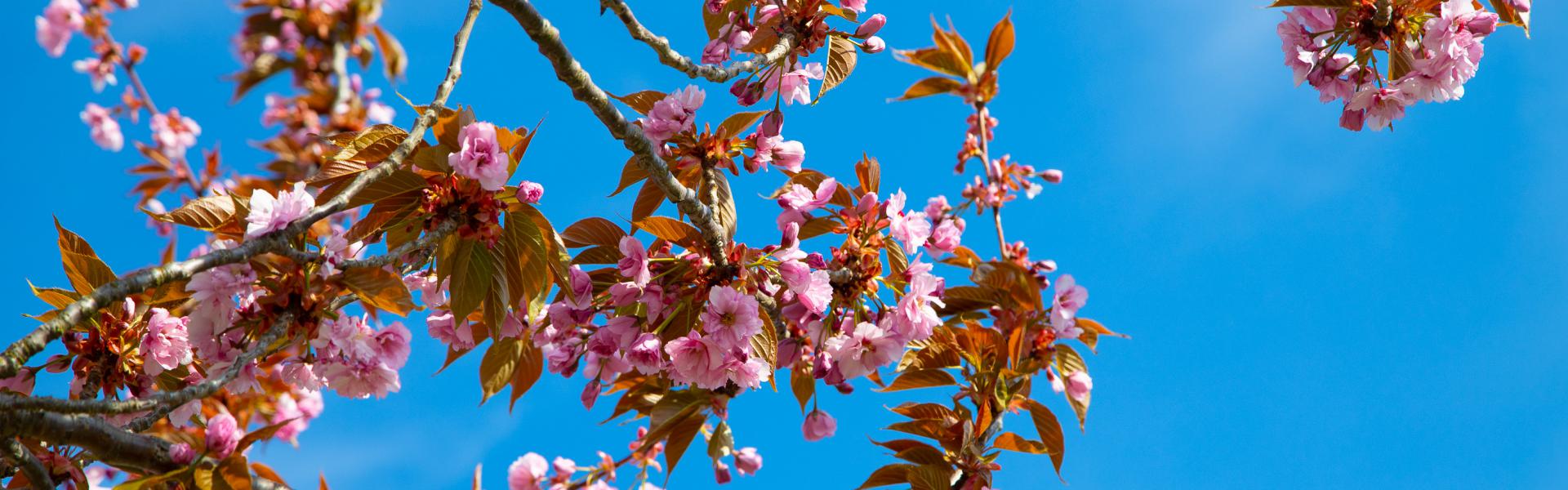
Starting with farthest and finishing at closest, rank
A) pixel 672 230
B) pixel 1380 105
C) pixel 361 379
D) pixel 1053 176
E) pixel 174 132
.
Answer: pixel 174 132
pixel 1053 176
pixel 1380 105
pixel 361 379
pixel 672 230

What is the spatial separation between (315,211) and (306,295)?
33 centimetres

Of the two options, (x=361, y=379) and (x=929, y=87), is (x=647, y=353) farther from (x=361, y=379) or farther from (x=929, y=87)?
(x=929, y=87)

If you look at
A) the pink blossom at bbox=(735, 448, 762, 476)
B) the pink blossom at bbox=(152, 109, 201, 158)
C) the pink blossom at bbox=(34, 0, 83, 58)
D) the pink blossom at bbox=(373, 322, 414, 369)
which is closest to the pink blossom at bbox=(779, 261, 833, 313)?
the pink blossom at bbox=(373, 322, 414, 369)

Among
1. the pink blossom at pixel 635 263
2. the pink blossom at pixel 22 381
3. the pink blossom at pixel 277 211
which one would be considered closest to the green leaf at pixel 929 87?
the pink blossom at pixel 635 263

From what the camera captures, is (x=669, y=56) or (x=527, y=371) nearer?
(x=669, y=56)

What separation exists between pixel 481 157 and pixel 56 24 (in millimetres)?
7999

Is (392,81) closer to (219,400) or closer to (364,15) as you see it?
(364,15)

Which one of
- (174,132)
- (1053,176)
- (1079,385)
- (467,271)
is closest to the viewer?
(467,271)

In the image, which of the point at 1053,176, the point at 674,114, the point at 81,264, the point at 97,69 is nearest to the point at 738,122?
the point at 674,114

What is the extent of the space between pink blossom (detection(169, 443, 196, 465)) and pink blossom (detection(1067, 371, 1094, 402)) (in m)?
1.99

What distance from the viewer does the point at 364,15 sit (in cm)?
542

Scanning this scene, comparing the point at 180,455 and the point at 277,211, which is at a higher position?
the point at 277,211

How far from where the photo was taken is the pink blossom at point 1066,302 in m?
2.42

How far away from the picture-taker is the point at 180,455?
1752mm
